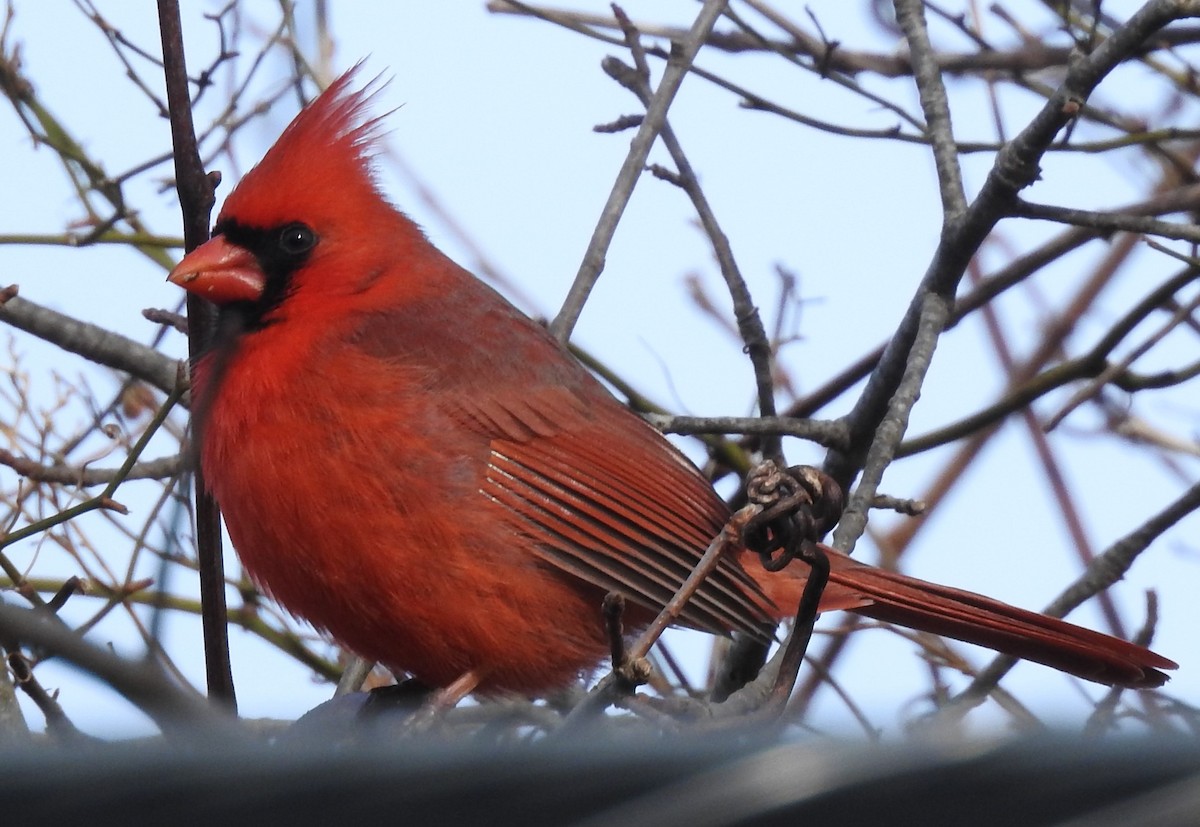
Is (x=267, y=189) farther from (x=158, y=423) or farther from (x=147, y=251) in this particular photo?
(x=158, y=423)

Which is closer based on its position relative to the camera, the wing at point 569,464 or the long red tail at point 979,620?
the wing at point 569,464

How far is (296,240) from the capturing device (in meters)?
2.84

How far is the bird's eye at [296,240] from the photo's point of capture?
283 cm

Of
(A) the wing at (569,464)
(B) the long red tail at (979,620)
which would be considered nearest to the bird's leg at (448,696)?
(A) the wing at (569,464)

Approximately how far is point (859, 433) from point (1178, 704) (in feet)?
2.33

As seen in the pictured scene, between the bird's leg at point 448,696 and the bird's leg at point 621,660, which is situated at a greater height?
the bird's leg at point 448,696

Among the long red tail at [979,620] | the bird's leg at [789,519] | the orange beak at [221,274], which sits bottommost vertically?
the bird's leg at [789,519]

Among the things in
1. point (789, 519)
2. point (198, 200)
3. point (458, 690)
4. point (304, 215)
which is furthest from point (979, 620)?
point (198, 200)

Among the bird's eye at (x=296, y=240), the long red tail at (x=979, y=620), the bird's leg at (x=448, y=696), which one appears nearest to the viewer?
the bird's leg at (x=448, y=696)

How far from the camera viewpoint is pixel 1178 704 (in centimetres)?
278

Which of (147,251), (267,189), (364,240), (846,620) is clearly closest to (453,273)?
(364,240)

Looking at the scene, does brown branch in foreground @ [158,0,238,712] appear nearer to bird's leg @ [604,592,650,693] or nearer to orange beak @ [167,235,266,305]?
orange beak @ [167,235,266,305]

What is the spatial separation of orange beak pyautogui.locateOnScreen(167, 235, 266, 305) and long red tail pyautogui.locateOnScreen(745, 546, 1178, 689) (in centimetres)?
99

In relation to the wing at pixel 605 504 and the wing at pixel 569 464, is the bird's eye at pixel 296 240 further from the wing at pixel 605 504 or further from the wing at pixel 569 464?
the wing at pixel 605 504
